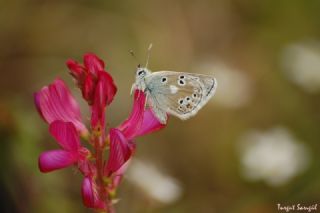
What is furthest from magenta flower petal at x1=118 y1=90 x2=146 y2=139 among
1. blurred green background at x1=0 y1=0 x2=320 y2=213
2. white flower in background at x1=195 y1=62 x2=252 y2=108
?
white flower in background at x1=195 y1=62 x2=252 y2=108

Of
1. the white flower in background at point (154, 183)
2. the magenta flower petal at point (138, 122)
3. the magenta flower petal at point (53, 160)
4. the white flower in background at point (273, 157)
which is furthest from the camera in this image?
the white flower in background at point (273, 157)

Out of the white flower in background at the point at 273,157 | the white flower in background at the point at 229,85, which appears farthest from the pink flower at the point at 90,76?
the white flower in background at the point at 229,85

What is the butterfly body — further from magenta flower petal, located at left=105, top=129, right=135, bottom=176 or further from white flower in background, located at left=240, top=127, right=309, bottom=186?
white flower in background, located at left=240, top=127, right=309, bottom=186

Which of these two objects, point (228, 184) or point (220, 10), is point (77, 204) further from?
point (220, 10)

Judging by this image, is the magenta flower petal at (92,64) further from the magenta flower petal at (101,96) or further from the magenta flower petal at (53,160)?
the magenta flower petal at (53,160)

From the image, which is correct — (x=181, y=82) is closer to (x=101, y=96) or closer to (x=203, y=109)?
(x=101, y=96)

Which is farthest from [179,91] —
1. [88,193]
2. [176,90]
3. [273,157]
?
[273,157]
